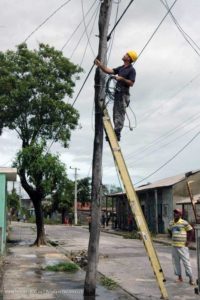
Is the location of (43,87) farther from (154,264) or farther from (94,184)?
(154,264)

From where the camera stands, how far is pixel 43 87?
2469 cm

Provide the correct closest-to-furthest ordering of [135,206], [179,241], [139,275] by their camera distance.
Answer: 1. [135,206]
2. [179,241]
3. [139,275]

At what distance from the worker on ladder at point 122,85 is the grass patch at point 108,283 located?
3.69 metres

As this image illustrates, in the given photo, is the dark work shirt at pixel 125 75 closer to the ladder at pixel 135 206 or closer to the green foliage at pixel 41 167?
the ladder at pixel 135 206

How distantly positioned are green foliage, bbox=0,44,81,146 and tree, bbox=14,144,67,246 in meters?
1.59

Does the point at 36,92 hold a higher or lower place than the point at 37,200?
higher

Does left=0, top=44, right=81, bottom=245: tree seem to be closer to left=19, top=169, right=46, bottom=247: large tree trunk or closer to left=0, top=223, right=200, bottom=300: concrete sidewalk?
left=19, top=169, right=46, bottom=247: large tree trunk

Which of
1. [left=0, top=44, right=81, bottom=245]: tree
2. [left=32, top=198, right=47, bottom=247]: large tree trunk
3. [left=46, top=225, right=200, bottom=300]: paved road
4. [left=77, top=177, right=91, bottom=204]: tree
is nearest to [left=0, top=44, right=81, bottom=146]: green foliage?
[left=0, top=44, right=81, bottom=245]: tree

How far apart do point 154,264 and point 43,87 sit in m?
17.3

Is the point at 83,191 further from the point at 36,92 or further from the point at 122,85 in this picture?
the point at 122,85

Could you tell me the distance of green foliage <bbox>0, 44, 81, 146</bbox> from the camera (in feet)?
79.9

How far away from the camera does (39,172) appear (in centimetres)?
2350

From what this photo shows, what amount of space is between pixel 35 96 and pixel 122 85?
1549 centimetres

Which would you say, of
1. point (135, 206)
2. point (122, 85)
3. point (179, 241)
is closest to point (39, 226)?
point (179, 241)
